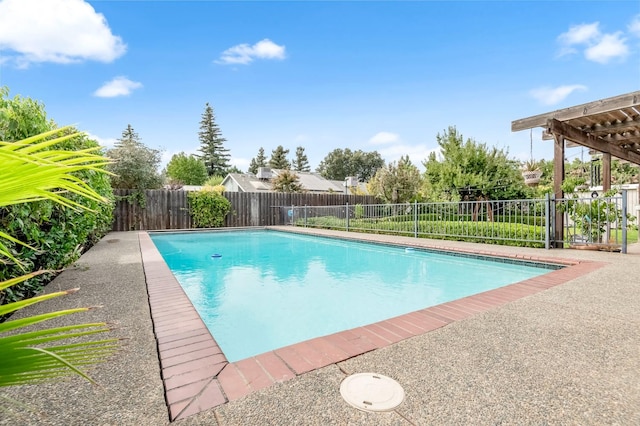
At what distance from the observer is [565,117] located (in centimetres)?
654

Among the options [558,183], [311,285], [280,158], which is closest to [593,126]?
[558,183]

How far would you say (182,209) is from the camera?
15.0m

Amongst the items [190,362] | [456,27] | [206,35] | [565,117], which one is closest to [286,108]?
[206,35]

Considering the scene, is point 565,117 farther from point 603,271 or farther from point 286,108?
point 286,108

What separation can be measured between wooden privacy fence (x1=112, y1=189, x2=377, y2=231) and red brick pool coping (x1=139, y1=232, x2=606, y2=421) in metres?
12.0

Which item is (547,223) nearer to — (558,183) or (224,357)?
(558,183)

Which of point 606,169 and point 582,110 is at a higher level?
point 582,110

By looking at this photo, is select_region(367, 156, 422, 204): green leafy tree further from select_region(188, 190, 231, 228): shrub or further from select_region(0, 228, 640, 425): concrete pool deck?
select_region(0, 228, 640, 425): concrete pool deck

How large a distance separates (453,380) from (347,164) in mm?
53119

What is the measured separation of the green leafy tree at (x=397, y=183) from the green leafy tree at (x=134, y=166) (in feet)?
40.9

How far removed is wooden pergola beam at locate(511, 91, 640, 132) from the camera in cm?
553

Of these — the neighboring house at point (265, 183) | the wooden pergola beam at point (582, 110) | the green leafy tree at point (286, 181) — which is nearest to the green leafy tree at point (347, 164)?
the neighboring house at point (265, 183)

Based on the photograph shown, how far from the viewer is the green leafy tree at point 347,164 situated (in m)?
53.6

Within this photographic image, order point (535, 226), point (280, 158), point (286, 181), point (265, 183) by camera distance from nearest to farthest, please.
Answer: point (535, 226) < point (286, 181) < point (265, 183) < point (280, 158)
